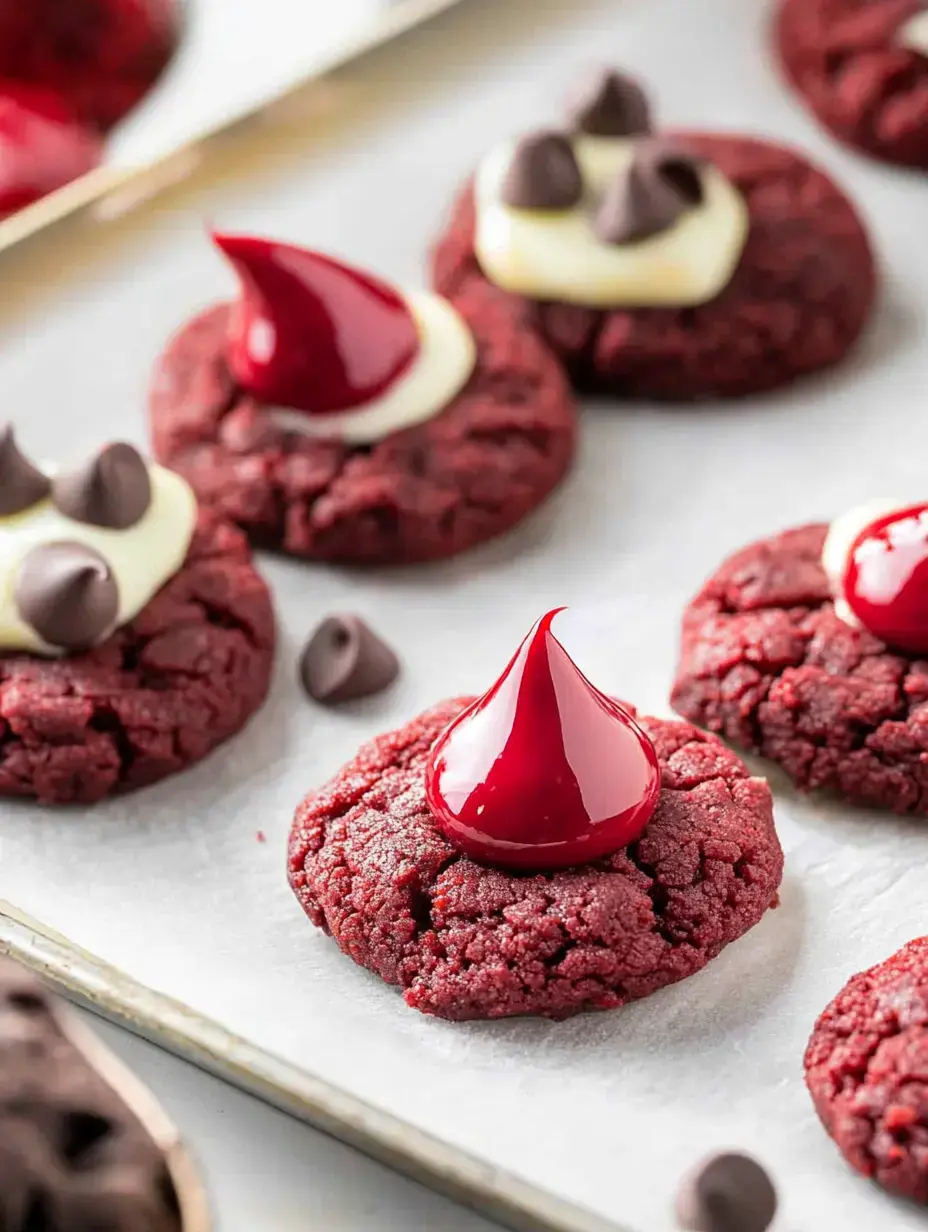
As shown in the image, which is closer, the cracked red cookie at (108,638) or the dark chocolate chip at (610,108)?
the cracked red cookie at (108,638)

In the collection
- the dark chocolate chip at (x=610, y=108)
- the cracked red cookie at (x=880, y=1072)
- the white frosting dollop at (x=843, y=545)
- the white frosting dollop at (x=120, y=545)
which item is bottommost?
the cracked red cookie at (x=880, y=1072)

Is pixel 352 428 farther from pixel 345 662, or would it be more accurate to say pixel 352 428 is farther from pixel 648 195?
pixel 648 195

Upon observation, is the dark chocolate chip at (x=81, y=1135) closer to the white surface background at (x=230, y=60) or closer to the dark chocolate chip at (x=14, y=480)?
the dark chocolate chip at (x=14, y=480)

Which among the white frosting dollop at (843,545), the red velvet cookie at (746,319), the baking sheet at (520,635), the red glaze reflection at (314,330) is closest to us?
the baking sheet at (520,635)

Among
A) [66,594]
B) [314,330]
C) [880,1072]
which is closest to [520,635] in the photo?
[314,330]

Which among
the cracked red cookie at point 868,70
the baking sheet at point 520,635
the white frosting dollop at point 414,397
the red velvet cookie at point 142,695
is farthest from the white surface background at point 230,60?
the red velvet cookie at point 142,695

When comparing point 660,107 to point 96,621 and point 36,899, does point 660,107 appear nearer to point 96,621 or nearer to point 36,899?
point 96,621

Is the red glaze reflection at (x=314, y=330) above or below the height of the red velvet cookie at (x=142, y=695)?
above
